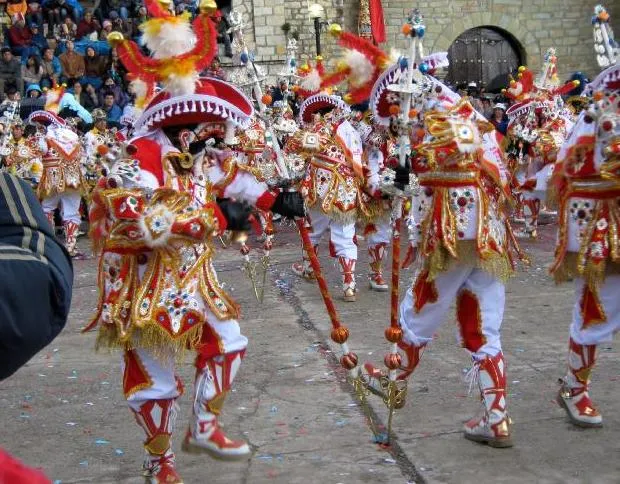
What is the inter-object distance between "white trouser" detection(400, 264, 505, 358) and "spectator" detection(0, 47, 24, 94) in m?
15.3

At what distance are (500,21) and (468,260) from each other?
22954 mm

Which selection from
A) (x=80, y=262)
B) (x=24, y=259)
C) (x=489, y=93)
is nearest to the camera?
(x=24, y=259)

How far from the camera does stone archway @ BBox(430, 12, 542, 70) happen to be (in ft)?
87.3

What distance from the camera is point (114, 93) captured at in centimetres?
1873

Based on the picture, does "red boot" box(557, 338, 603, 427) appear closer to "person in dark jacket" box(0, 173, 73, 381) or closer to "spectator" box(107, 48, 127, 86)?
"person in dark jacket" box(0, 173, 73, 381)

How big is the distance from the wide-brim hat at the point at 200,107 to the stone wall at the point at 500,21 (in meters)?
20.8

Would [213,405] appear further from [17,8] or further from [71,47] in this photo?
[17,8]

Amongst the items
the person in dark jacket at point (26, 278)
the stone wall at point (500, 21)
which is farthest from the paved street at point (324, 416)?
the stone wall at point (500, 21)

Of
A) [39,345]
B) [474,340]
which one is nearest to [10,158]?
[474,340]

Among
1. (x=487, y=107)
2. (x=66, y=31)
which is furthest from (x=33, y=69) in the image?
(x=487, y=107)

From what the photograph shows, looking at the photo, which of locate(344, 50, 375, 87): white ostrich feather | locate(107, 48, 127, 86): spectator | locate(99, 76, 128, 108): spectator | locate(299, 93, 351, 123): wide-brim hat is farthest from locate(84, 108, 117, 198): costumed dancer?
locate(344, 50, 375, 87): white ostrich feather

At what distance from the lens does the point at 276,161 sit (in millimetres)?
5176

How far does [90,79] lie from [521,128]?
A: 986 cm

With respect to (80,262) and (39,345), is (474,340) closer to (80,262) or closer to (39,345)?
(39,345)
